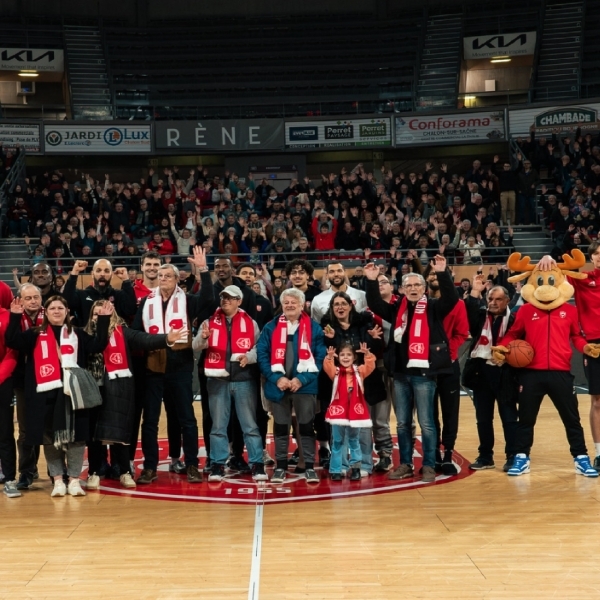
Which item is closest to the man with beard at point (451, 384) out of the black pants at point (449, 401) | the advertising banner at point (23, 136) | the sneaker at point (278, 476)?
the black pants at point (449, 401)

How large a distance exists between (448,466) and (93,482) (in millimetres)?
3090

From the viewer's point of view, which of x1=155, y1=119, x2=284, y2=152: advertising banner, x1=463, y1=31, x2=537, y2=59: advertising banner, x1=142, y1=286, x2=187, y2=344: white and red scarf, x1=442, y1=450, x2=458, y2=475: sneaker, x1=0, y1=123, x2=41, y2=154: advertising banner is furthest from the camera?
x1=463, y1=31, x2=537, y2=59: advertising banner

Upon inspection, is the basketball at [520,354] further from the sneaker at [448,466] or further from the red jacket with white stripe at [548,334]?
the sneaker at [448,466]

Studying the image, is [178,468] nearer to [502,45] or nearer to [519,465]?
[519,465]

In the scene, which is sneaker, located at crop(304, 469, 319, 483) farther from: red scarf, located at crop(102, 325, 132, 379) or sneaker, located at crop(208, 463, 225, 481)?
red scarf, located at crop(102, 325, 132, 379)

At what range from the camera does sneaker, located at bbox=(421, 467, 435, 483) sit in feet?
26.3

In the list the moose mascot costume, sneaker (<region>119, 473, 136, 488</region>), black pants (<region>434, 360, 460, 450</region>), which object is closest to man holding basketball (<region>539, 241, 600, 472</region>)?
the moose mascot costume

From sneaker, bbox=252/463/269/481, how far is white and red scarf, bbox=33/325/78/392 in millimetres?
1785

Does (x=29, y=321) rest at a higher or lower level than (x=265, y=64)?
lower

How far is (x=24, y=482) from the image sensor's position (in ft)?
26.4

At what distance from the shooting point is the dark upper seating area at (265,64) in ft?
91.6

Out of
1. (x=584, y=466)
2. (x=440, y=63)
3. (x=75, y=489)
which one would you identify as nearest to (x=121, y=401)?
(x=75, y=489)

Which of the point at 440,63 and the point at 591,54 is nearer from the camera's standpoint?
the point at 591,54

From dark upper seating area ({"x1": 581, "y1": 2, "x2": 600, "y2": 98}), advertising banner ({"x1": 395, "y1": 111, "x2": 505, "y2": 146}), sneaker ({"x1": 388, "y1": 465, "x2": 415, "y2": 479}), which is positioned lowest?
sneaker ({"x1": 388, "y1": 465, "x2": 415, "y2": 479})
